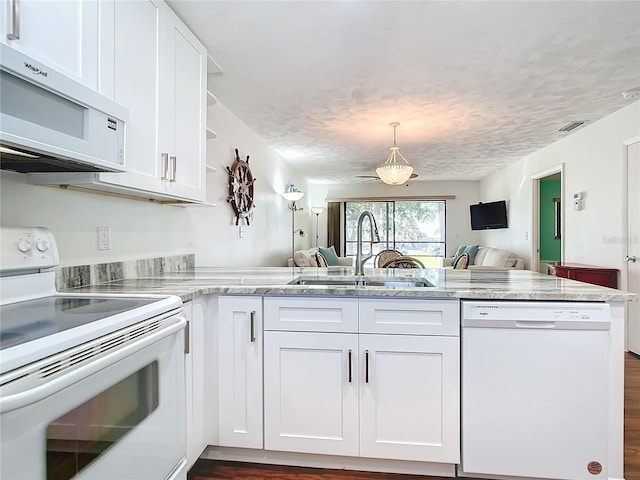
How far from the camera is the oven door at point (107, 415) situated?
27.3 inches

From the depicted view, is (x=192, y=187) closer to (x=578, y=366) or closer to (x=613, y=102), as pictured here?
(x=578, y=366)

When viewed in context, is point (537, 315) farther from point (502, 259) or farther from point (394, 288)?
point (502, 259)

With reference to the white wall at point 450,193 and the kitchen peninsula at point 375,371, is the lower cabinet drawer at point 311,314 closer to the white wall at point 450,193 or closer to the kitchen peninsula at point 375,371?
the kitchen peninsula at point 375,371

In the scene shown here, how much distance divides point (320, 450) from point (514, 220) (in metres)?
5.73

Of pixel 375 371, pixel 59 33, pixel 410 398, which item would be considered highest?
pixel 59 33

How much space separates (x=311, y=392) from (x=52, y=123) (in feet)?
4.72

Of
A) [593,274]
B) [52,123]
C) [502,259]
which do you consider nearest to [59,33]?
[52,123]

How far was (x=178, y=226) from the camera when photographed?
8.21 ft

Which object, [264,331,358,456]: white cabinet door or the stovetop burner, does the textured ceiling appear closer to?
the stovetop burner

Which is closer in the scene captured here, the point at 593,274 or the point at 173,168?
the point at 173,168

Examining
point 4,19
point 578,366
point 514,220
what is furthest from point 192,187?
point 514,220

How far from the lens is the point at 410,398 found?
1653 mm

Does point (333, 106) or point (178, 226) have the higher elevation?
point (333, 106)

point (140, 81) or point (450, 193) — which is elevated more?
point (450, 193)
